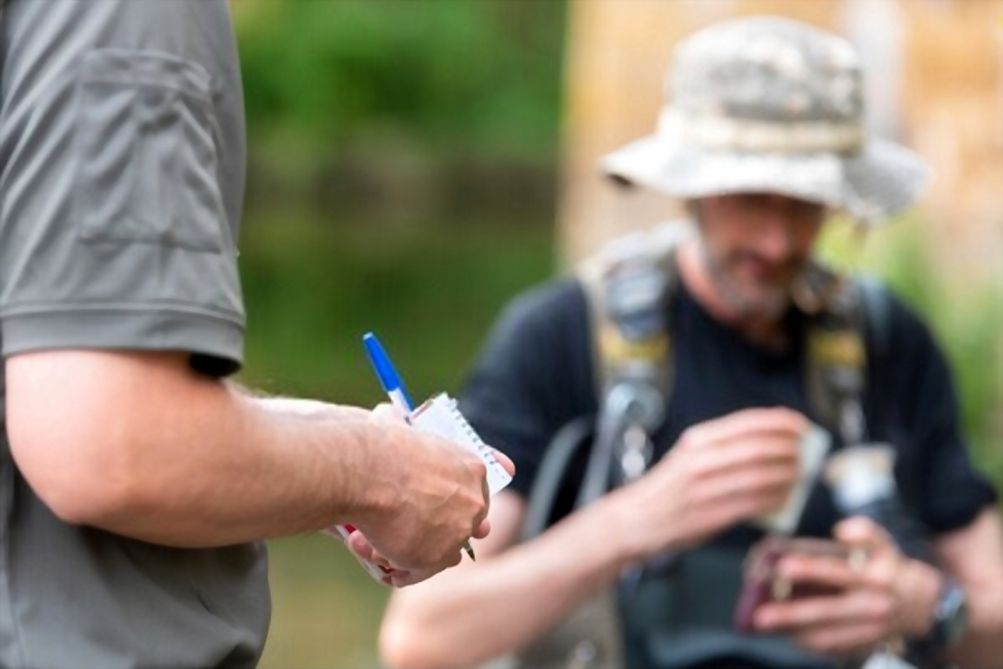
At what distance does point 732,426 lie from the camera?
430 centimetres

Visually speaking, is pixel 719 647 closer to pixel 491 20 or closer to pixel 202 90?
pixel 202 90

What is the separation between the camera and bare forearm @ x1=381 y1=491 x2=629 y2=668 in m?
4.32

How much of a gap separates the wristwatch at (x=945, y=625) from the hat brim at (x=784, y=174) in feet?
2.12

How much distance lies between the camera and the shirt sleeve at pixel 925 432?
4668 mm

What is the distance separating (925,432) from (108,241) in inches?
99.3

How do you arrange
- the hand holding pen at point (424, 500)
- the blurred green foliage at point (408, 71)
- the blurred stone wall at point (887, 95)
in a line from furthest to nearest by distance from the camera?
the blurred green foliage at point (408, 71)
the blurred stone wall at point (887, 95)
the hand holding pen at point (424, 500)

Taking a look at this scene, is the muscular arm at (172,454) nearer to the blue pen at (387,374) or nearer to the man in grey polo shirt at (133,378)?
the man in grey polo shirt at (133,378)

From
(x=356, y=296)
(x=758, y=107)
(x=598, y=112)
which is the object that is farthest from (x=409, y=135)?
(x=758, y=107)

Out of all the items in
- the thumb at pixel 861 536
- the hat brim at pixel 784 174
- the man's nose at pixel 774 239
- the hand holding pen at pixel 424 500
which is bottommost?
the thumb at pixel 861 536

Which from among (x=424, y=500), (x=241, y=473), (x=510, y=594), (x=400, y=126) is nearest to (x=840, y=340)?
(x=510, y=594)

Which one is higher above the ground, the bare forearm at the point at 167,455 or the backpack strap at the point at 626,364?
the bare forearm at the point at 167,455

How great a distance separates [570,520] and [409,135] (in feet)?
135

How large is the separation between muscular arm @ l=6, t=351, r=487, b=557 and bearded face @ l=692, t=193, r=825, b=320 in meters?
2.01

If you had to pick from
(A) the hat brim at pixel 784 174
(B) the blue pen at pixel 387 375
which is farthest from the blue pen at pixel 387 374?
(A) the hat brim at pixel 784 174
